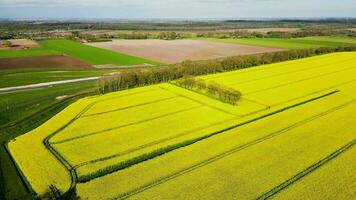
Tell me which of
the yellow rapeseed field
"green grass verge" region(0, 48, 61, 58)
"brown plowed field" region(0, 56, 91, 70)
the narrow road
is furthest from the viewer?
"green grass verge" region(0, 48, 61, 58)

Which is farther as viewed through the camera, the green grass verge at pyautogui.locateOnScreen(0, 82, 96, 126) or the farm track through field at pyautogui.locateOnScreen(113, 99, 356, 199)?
the green grass verge at pyautogui.locateOnScreen(0, 82, 96, 126)

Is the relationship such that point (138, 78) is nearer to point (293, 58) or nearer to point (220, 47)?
point (293, 58)

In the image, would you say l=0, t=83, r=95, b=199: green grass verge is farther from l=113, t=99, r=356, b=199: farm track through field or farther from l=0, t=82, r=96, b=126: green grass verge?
l=113, t=99, r=356, b=199: farm track through field

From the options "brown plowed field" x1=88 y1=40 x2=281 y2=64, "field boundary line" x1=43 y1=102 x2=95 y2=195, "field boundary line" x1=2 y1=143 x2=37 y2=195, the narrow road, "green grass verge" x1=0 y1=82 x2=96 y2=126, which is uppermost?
"brown plowed field" x1=88 y1=40 x2=281 y2=64

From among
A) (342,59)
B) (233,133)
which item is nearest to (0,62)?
(233,133)

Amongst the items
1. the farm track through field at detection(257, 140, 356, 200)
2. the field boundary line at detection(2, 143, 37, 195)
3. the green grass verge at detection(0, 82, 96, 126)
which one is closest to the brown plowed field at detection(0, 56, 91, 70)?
the green grass verge at detection(0, 82, 96, 126)

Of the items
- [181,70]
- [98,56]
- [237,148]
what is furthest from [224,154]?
[98,56]
